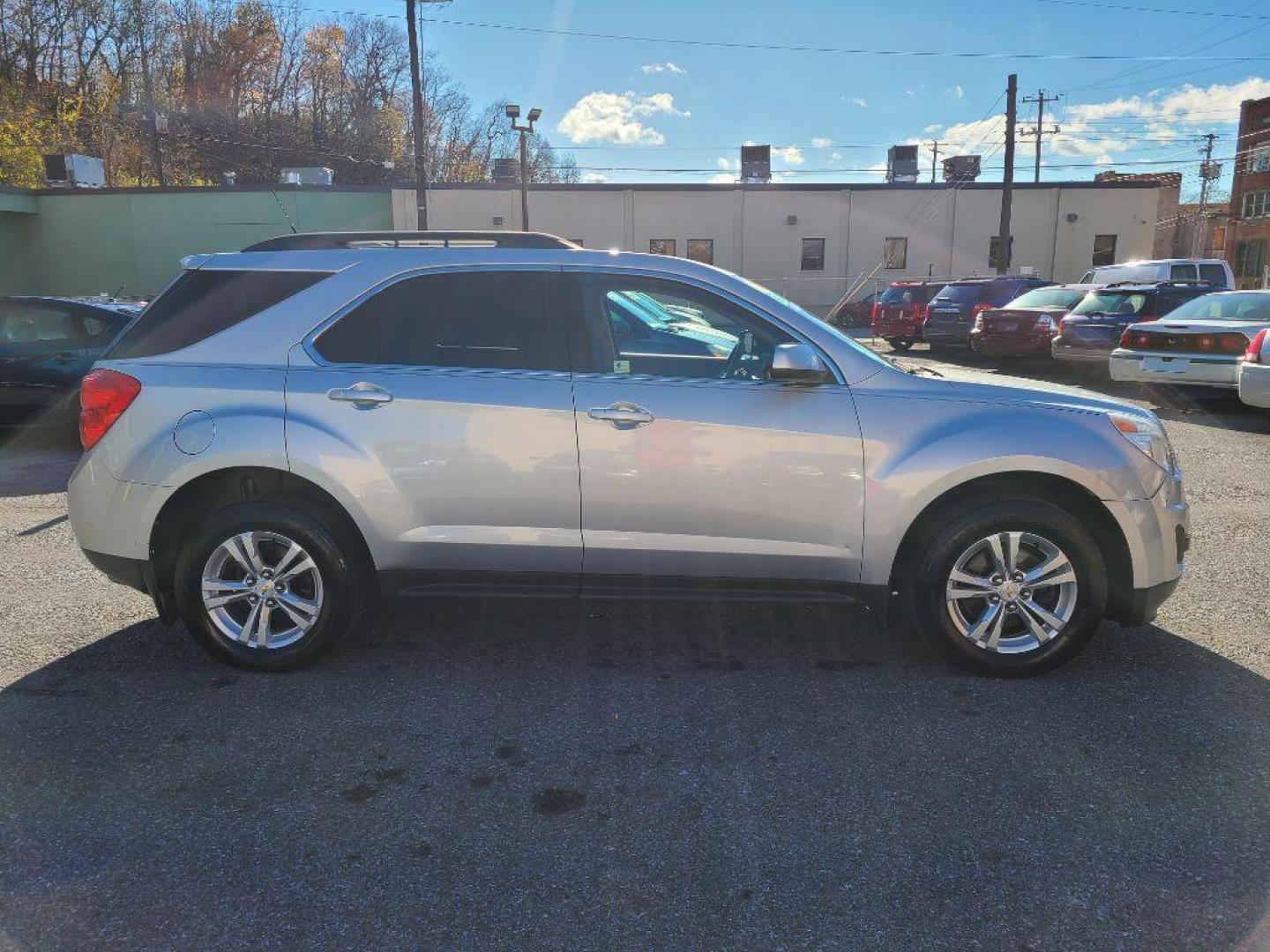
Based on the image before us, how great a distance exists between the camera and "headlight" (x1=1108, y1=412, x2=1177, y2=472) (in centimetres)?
367

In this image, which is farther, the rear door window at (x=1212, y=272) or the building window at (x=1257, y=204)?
the building window at (x=1257, y=204)

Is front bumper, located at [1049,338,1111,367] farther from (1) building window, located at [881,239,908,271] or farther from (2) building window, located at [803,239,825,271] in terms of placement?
(1) building window, located at [881,239,908,271]

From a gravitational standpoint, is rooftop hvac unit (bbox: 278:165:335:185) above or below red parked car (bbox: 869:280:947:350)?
above

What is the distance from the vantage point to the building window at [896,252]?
35.0 m

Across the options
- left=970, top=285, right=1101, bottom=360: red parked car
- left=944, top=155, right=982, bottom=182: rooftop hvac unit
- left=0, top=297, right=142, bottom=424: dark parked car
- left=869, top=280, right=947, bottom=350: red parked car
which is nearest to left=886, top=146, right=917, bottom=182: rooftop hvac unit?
left=944, top=155, right=982, bottom=182: rooftop hvac unit

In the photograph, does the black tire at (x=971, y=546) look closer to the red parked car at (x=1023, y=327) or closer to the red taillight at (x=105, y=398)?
the red taillight at (x=105, y=398)

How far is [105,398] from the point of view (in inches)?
148

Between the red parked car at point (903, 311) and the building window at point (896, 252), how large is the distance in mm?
13213

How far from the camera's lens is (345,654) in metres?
4.08

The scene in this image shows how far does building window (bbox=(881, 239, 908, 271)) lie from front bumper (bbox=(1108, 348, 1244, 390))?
24.9 m

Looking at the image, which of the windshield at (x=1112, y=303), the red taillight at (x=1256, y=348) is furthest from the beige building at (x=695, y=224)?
the red taillight at (x=1256, y=348)

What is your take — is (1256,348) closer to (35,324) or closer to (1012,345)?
(1012,345)

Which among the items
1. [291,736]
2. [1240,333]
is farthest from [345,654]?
[1240,333]

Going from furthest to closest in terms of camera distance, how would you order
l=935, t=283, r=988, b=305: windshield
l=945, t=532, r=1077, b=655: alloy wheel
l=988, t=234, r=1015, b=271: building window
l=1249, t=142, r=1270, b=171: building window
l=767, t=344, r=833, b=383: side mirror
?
l=1249, t=142, r=1270, b=171: building window, l=988, t=234, r=1015, b=271: building window, l=935, t=283, r=988, b=305: windshield, l=945, t=532, r=1077, b=655: alloy wheel, l=767, t=344, r=833, b=383: side mirror
